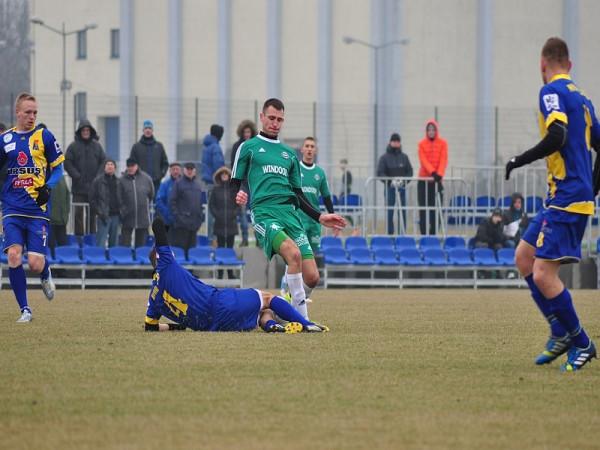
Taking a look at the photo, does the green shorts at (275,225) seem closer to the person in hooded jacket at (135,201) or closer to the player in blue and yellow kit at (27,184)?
the player in blue and yellow kit at (27,184)

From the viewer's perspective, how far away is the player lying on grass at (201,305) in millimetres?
10945

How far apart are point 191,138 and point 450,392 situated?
94.5 ft

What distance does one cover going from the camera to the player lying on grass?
10945 millimetres

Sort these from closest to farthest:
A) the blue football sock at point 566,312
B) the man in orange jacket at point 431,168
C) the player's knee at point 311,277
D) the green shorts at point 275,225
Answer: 1. the blue football sock at point 566,312
2. the green shorts at point 275,225
3. the player's knee at point 311,277
4. the man in orange jacket at point 431,168

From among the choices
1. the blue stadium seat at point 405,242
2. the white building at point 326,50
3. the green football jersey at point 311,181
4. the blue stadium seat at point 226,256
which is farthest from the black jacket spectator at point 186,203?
the white building at point 326,50

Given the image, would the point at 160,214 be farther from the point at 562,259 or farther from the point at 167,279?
the point at 562,259

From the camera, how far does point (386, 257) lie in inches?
984

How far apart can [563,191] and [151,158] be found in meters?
16.9

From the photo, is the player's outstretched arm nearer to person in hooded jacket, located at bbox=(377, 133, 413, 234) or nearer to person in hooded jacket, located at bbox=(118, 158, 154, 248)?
person in hooded jacket, located at bbox=(118, 158, 154, 248)

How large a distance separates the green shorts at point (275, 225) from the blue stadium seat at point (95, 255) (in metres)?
11.6

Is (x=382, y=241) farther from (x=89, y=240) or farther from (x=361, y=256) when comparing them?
(x=89, y=240)

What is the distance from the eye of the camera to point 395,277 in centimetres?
2603

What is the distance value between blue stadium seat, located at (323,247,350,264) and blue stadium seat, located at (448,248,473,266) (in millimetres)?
2016

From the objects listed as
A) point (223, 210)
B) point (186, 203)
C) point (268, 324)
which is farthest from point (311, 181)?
point (223, 210)
